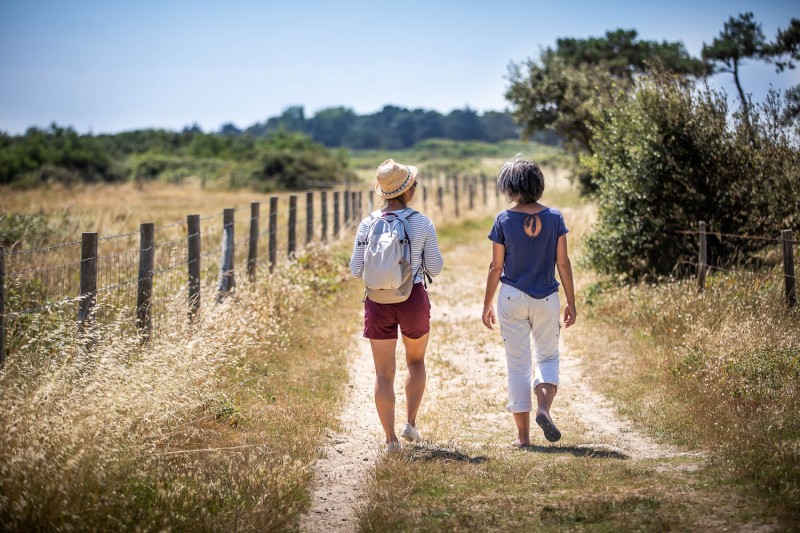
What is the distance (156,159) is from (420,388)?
2411 inches

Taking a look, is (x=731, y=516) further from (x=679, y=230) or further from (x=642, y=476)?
(x=679, y=230)

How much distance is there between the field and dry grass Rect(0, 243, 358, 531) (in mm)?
16

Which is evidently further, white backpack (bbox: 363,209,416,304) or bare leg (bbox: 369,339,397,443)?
bare leg (bbox: 369,339,397,443)

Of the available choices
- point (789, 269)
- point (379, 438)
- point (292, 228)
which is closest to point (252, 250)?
point (292, 228)

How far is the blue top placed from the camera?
18.7 ft

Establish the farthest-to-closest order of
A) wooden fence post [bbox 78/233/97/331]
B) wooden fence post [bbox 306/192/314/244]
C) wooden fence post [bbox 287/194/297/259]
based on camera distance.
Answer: wooden fence post [bbox 306/192/314/244] → wooden fence post [bbox 287/194/297/259] → wooden fence post [bbox 78/233/97/331]

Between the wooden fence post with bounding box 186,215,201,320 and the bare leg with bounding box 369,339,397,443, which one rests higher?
the wooden fence post with bounding box 186,215,201,320

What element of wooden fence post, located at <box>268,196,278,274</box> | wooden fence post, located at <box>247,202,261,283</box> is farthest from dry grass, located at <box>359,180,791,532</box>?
wooden fence post, located at <box>268,196,278,274</box>

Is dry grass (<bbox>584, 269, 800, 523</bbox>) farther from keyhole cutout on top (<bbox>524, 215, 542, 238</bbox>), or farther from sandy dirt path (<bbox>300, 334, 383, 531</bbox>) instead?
sandy dirt path (<bbox>300, 334, 383, 531</bbox>)

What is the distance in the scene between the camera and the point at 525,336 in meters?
5.85

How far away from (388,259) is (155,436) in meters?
1.93

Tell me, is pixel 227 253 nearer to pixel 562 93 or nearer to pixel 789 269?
pixel 789 269

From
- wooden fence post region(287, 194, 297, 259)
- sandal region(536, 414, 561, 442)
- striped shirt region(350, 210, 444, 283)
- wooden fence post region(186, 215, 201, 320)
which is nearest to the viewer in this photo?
striped shirt region(350, 210, 444, 283)

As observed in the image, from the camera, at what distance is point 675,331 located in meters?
8.77
